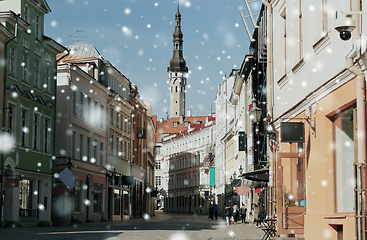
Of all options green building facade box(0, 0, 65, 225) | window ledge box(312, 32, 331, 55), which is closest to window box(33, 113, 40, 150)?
green building facade box(0, 0, 65, 225)

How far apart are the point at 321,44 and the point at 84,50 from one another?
1610 inches

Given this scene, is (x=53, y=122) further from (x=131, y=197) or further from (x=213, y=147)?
(x=213, y=147)

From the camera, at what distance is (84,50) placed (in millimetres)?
52250

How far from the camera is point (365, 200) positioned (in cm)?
998

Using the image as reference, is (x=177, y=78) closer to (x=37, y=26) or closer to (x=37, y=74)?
(x=37, y=26)

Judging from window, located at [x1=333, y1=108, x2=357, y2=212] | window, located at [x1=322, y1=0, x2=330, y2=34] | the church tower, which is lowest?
window, located at [x1=333, y1=108, x2=357, y2=212]

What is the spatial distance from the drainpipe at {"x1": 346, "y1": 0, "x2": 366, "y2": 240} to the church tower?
139771 mm

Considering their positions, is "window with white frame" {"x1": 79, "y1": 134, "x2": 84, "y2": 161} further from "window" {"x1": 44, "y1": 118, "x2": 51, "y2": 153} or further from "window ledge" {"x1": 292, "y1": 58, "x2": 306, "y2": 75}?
"window ledge" {"x1": 292, "y1": 58, "x2": 306, "y2": 75}

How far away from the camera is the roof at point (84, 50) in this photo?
169 feet

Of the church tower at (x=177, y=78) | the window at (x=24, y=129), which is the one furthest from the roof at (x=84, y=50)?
the church tower at (x=177, y=78)

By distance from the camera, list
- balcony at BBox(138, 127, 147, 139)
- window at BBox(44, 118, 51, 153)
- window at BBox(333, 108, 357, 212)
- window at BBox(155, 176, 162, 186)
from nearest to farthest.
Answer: window at BBox(333, 108, 357, 212) → window at BBox(44, 118, 51, 153) → balcony at BBox(138, 127, 147, 139) → window at BBox(155, 176, 162, 186)

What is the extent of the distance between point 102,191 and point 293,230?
3084 centimetres

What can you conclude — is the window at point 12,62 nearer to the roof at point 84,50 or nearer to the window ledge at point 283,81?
the window ledge at point 283,81

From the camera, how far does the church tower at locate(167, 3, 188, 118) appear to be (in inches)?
5950
